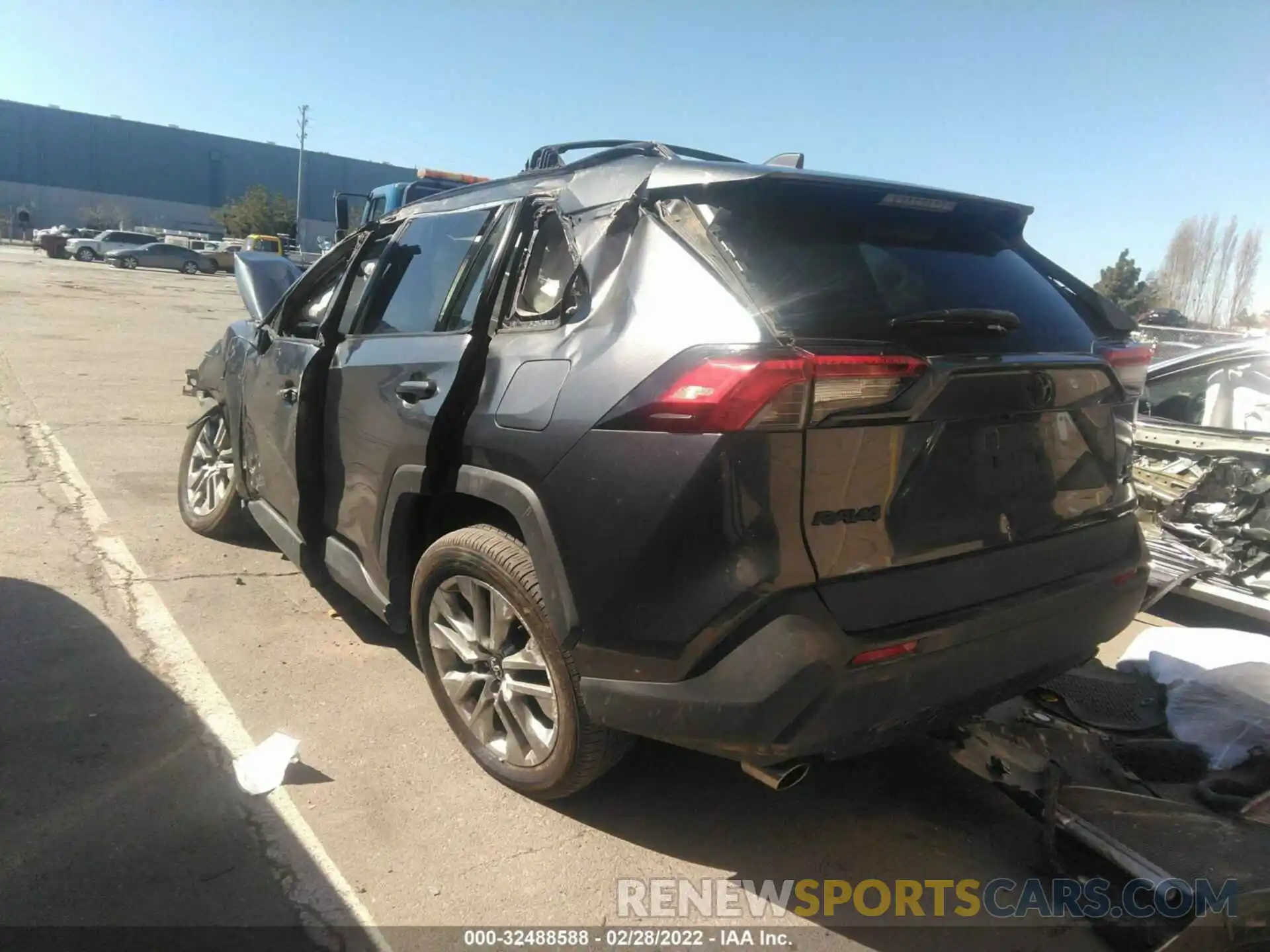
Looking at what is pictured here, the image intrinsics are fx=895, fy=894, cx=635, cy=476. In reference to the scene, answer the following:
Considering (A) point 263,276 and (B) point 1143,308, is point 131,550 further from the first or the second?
(B) point 1143,308

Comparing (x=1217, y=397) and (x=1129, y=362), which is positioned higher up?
(x=1129, y=362)

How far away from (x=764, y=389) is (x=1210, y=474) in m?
4.36

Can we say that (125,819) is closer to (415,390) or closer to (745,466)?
(415,390)

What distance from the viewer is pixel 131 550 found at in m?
4.86

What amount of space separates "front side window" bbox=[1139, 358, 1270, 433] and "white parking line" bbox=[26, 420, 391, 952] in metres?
5.28

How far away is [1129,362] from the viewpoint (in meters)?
2.85

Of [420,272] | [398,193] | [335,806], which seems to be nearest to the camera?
[335,806]

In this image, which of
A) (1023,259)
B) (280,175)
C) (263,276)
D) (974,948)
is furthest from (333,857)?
(280,175)

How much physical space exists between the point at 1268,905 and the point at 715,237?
79.3 inches

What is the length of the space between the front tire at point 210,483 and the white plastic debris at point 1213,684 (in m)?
4.58

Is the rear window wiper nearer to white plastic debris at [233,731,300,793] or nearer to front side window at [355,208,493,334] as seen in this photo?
front side window at [355,208,493,334]

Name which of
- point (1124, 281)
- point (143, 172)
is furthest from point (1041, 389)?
point (143, 172)

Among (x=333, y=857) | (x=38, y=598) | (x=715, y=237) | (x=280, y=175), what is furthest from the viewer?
(x=280, y=175)

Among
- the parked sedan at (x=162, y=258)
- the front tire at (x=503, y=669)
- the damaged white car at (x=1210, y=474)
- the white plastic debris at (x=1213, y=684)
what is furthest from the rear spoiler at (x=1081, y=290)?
the parked sedan at (x=162, y=258)
